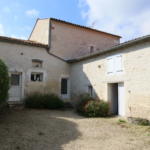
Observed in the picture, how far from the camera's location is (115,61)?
7.95m

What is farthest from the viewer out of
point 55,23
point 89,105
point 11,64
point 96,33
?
point 96,33

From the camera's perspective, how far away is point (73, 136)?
4.84 m

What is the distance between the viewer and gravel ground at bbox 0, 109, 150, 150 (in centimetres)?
399

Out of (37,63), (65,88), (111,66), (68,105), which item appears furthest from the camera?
(65,88)

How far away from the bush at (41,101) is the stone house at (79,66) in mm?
483

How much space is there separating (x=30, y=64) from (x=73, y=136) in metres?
6.49

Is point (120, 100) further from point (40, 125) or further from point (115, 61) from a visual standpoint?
point (40, 125)

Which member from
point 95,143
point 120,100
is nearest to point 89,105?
point 120,100

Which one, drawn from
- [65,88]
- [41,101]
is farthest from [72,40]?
[41,101]

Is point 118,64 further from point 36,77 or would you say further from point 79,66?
point 36,77

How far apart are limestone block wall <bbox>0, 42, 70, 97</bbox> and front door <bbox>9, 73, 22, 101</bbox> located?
0.33 meters

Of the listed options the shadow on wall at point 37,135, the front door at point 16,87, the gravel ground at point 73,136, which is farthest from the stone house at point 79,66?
the shadow on wall at point 37,135

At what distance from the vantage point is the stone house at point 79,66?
22.5 ft

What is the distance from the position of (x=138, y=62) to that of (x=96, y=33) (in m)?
7.22
